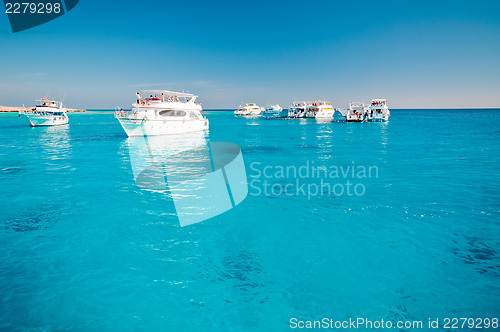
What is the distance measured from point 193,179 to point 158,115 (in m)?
24.8

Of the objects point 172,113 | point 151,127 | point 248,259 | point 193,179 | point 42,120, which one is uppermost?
point 172,113

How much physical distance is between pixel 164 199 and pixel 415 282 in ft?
34.2

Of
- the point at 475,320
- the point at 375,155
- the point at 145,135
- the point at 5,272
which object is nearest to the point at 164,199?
the point at 5,272

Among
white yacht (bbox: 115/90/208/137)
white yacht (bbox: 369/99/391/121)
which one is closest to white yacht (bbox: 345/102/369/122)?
white yacht (bbox: 369/99/391/121)

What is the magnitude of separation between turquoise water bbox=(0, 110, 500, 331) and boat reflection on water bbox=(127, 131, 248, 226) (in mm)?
651

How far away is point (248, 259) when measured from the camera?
7742 millimetres

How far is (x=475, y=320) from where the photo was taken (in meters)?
5.47

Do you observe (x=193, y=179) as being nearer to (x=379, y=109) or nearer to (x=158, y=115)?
(x=158, y=115)

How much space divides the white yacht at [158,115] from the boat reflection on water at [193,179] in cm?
1119

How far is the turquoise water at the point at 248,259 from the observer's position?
5.70 meters

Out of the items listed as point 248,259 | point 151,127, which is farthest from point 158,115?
point 248,259

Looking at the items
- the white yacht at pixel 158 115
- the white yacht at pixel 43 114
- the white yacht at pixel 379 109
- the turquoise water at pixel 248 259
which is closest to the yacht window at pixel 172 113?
the white yacht at pixel 158 115

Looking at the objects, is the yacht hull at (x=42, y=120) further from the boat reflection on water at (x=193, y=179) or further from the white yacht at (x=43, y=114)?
the boat reflection on water at (x=193, y=179)

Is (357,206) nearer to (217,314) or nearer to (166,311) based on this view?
(217,314)
